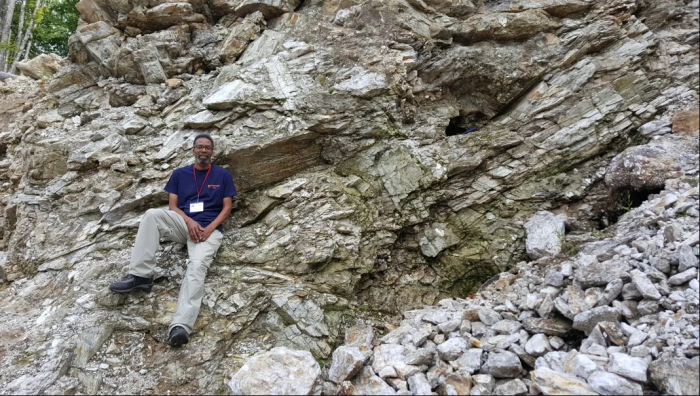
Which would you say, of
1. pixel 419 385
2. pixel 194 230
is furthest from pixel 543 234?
pixel 194 230

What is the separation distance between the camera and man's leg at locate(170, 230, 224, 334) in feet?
14.5

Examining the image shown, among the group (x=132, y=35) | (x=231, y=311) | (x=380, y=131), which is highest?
(x=132, y=35)

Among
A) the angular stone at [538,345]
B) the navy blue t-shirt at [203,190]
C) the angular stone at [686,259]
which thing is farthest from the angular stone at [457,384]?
the navy blue t-shirt at [203,190]

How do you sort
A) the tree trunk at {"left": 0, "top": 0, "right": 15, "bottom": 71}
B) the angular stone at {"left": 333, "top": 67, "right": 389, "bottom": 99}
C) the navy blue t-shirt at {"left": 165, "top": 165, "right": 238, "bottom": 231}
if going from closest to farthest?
the navy blue t-shirt at {"left": 165, "top": 165, "right": 238, "bottom": 231}, the angular stone at {"left": 333, "top": 67, "right": 389, "bottom": 99}, the tree trunk at {"left": 0, "top": 0, "right": 15, "bottom": 71}

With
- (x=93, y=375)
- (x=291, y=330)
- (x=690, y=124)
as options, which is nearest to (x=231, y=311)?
(x=291, y=330)

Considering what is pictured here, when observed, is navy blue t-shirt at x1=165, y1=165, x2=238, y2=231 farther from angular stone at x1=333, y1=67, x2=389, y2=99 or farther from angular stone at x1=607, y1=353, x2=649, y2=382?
angular stone at x1=607, y1=353, x2=649, y2=382

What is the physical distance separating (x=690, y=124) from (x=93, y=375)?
894 cm

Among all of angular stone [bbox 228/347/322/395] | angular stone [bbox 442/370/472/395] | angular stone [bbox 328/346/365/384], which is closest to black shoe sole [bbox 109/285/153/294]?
angular stone [bbox 228/347/322/395]

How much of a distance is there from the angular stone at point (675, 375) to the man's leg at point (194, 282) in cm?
471

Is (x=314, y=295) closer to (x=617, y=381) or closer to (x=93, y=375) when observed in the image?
(x=93, y=375)

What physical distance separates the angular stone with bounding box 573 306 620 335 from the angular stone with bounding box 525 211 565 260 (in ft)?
6.28

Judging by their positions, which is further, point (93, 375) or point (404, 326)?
point (404, 326)

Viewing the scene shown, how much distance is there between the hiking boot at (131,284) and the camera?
466 cm

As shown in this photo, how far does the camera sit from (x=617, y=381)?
2936mm
